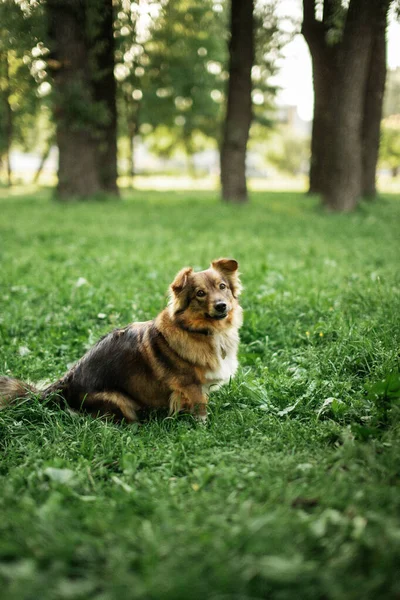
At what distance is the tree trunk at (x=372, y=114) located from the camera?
14.7 meters

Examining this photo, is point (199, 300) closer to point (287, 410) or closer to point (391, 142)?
point (287, 410)

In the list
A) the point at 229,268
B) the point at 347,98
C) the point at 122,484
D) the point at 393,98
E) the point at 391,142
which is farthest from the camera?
the point at 391,142

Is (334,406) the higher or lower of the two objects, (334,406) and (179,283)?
the lower

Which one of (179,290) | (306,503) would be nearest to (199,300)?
(179,290)

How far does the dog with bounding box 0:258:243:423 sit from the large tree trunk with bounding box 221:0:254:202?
1276 cm

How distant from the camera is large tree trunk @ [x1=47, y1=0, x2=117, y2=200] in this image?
43.8ft

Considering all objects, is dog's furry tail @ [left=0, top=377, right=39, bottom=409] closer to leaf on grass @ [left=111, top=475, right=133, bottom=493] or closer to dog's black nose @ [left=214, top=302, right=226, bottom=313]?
leaf on grass @ [left=111, top=475, right=133, bottom=493]

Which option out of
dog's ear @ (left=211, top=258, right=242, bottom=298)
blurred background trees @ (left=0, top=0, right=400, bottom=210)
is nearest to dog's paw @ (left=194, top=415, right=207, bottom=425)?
dog's ear @ (left=211, top=258, right=242, bottom=298)

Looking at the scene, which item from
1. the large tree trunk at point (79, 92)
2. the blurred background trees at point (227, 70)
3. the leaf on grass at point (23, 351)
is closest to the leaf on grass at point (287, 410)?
the leaf on grass at point (23, 351)

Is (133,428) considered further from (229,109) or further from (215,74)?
(215,74)

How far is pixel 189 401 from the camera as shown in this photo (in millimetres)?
3580

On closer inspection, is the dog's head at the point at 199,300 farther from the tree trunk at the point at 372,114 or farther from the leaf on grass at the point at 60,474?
the tree trunk at the point at 372,114

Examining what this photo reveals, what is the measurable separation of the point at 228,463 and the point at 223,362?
0.97 meters

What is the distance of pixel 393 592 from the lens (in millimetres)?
1812
